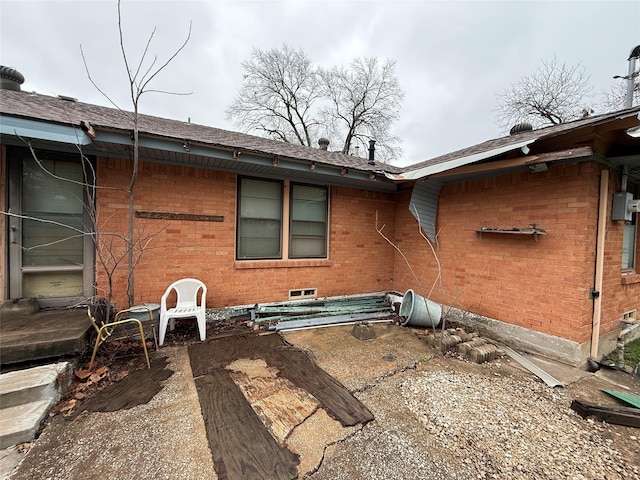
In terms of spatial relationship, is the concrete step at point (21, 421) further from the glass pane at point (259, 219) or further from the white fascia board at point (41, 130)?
the glass pane at point (259, 219)

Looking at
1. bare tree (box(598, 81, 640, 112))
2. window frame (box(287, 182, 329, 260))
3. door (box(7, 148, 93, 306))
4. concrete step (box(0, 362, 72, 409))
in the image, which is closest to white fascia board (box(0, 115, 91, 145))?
door (box(7, 148, 93, 306))

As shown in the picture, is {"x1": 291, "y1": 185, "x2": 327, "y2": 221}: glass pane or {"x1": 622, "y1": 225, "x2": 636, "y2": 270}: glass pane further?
{"x1": 291, "y1": 185, "x2": 327, "y2": 221}: glass pane

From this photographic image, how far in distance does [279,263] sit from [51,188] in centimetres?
363

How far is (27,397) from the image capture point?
7.39ft

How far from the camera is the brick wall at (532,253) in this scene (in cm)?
339

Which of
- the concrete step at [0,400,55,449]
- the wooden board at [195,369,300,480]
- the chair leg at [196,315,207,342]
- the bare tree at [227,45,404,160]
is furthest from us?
the bare tree at [227,45,404,160]

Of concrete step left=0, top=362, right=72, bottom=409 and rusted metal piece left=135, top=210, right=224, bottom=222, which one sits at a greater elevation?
rusted metal piece left=135, top=210, right=224, bottom=222

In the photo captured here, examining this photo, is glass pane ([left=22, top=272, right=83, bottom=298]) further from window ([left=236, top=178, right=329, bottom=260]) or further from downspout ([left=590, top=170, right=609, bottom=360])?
downspout ([left=590, top=170, right=609, bottom=360])

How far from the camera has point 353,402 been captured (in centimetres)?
251

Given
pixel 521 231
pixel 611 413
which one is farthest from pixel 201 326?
pixel 521 231

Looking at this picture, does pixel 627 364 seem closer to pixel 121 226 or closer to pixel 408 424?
pixel 408 424

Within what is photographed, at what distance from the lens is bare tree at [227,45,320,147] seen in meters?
15.0

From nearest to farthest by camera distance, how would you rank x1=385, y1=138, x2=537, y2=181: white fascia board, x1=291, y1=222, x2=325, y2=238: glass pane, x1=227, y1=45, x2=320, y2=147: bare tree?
x1=385, y1=138, x2=537, y2=181: white fascia board, x1=291, y1=222, x2=325, y2=238: glass pane, x1=227, y1=45, x2=320, y2=147: bare tree

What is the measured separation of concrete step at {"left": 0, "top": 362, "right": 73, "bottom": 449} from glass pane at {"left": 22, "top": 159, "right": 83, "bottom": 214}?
2348 millimetres
